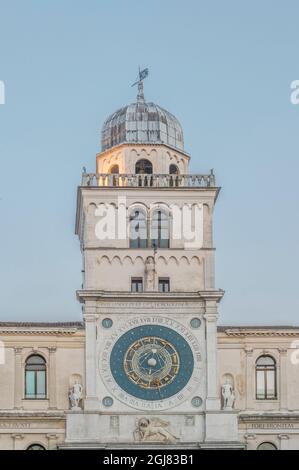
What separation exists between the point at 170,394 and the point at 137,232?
600cm

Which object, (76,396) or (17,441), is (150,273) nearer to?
(76,396)

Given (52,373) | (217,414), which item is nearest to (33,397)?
(52,373)

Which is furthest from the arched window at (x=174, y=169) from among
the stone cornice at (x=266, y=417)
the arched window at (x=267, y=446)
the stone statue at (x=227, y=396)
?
the arched window at (x=267, y=446)

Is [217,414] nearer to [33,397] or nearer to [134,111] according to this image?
[33,397]

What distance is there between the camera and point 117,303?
81438mm

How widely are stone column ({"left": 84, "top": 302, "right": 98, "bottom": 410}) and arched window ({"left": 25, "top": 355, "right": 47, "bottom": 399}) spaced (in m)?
1.57

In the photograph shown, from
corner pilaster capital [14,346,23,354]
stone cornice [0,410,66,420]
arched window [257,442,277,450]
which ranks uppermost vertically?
corner pilaster capital [14,346,23,354]

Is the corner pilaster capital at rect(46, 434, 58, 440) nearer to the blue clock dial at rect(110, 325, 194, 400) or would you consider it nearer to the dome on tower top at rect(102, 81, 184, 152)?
the blue clock dial at rect(110, 325, 194, 400)

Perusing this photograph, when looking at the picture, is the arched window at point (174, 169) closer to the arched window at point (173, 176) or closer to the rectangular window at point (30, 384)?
the arched window at point (173, 176)

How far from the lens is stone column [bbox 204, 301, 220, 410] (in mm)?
80938

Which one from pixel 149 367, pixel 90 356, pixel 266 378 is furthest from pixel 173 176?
pixel 266 378

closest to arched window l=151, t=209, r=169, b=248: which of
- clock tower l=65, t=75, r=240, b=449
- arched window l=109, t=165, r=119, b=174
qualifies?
clock tower l=65, t=75, r=240, b=449

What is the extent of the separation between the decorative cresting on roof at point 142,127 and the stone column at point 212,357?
22.3 feet
